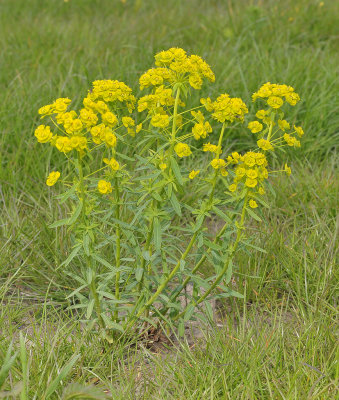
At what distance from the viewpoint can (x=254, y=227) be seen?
9.25ft

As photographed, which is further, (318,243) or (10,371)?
(318,243)

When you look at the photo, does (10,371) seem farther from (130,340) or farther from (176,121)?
(176,121)

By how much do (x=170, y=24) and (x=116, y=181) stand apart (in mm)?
3189

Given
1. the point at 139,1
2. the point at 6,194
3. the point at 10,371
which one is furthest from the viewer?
the point at 139,1

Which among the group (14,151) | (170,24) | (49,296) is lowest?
(49,296)

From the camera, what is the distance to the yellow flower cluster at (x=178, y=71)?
1.83 meters

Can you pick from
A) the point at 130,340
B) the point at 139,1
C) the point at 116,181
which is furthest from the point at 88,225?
the point at 139,1

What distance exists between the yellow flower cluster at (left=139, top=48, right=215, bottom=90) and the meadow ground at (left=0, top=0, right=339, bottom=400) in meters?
0.88

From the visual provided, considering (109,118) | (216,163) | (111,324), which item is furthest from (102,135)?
(111,324)

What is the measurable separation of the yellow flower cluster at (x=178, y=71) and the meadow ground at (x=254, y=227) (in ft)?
2.89

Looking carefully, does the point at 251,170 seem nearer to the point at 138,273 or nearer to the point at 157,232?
the point at 157,232

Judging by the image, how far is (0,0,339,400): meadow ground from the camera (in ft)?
6.49

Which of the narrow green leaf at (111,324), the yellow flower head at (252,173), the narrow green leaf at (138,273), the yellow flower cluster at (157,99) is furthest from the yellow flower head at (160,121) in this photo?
the narrow green leaf at (111,324)

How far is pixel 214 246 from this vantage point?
1.98 meters
